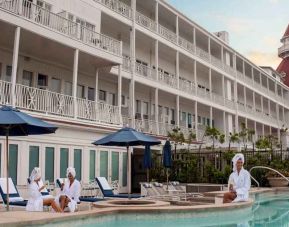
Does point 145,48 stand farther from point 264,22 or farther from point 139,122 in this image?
point 264,22

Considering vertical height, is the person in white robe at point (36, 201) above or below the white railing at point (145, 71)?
below

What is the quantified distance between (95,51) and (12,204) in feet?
32.2

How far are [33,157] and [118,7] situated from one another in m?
12.1

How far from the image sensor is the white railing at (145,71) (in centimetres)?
2617

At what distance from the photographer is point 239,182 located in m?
12.3

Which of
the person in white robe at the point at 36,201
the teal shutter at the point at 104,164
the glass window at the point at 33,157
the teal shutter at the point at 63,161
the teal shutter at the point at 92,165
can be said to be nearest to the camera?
the person in white robe at the point at 36,201

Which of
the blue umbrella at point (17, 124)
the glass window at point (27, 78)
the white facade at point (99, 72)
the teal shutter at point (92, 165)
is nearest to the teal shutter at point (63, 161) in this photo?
the white facade at point (99, 72)

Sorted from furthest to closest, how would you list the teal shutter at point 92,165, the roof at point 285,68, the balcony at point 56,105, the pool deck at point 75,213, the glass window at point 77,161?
1. the roof at point 285,68
2. the teal shutter at point 92,165
3. the glass window at point 77,161
4. the balcony at point 56,105
5. the pool deck at point 75,213

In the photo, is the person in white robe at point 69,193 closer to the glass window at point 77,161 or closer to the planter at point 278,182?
the glass window at point 77,161

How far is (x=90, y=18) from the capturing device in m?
22.2

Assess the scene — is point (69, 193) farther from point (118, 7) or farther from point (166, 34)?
point (166, 34)

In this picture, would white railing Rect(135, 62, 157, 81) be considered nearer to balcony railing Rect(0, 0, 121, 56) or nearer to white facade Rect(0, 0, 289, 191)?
white facade Rect(0, 0, 289, 191)

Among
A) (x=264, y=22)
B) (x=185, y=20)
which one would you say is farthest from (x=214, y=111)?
(x=264, y=22)

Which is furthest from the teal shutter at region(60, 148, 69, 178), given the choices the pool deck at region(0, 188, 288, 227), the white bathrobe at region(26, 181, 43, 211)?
the white bathrobe at region(26, 181, 43, 211)
